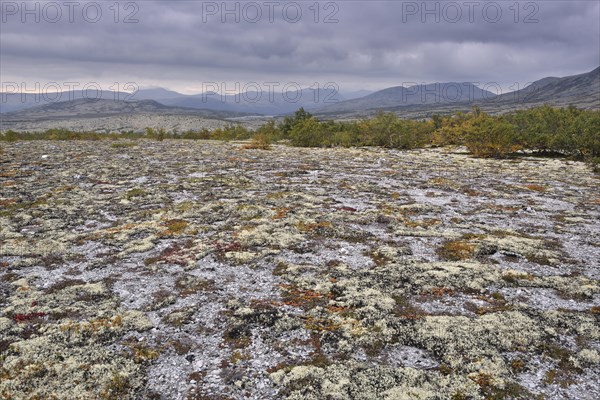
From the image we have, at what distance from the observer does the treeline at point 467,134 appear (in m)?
45.2

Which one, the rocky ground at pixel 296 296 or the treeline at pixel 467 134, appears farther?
the treeline at pixel 467 134

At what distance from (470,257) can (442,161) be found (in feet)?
101

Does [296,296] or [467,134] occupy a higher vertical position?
[467,134]

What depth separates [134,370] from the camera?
7574 millimetres

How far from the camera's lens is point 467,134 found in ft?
162

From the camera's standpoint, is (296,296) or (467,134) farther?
(467,134)

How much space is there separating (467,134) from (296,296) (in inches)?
1809

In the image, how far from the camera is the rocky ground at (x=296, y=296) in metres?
7.39

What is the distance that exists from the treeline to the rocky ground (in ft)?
91.2

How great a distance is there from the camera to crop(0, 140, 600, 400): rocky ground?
24.2ft

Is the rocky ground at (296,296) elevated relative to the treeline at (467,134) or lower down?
lower down

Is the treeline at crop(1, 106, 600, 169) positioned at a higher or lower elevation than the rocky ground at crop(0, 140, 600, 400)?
higher

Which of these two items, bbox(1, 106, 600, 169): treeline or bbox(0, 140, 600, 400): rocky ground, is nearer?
bbox(0, 140, 600, 400): rocky ground

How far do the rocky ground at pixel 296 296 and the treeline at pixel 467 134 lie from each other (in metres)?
27.8
